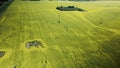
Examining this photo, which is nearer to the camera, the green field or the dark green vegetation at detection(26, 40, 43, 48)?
the green field

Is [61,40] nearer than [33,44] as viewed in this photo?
No

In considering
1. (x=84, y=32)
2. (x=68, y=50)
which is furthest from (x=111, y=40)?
(x=68, y=50)

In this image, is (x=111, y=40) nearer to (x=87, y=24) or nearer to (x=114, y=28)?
(x=114, y=28)

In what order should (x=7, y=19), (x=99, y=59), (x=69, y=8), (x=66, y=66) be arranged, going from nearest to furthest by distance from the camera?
(x=66, y=66), (x=99, y=59), (x=7, y=19), (x=69, y=8)

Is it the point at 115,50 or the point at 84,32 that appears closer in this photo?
the point at 115,50

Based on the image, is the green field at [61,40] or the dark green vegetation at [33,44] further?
the dark green vegetation at [33,44]

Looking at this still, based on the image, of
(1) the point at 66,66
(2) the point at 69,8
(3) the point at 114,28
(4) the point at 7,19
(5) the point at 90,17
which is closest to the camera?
(1) the point at 66,66
